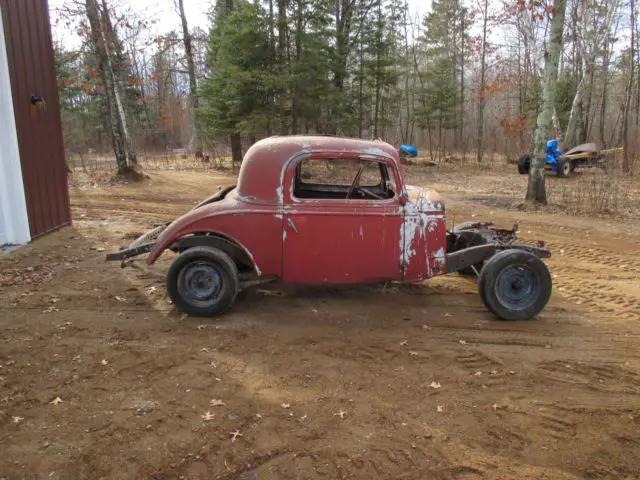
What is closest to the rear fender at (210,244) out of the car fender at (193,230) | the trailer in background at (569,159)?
the car fender at (193,230)

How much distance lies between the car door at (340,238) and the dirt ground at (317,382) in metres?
0.52

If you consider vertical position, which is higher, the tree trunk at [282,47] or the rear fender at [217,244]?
the tree trunk at [282,47]

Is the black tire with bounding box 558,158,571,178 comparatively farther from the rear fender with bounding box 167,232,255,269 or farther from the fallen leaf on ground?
the fallen leaf on ground

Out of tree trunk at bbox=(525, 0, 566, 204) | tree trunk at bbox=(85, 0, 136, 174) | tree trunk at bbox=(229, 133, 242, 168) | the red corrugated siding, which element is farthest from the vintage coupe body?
tree trunk at bbox=(229, 133, 242, 168)

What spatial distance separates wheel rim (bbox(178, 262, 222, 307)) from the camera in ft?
17.4

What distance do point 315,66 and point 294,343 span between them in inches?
579

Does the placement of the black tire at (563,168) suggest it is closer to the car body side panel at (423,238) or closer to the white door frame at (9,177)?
the car body side panel at (423,238)

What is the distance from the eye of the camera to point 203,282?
538cm

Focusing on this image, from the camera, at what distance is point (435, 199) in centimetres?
Answer: 542

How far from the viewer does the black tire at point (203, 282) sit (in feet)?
17.2

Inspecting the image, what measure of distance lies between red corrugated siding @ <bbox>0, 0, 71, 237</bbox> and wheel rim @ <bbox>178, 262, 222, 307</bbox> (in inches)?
190

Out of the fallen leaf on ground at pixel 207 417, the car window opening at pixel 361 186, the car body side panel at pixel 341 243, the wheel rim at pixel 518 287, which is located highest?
the car window opening at pixel 361 186

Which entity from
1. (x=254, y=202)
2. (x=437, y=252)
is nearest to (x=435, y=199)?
(x=437, y=252)

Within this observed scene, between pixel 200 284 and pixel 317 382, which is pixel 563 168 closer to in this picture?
pixel 200 284
